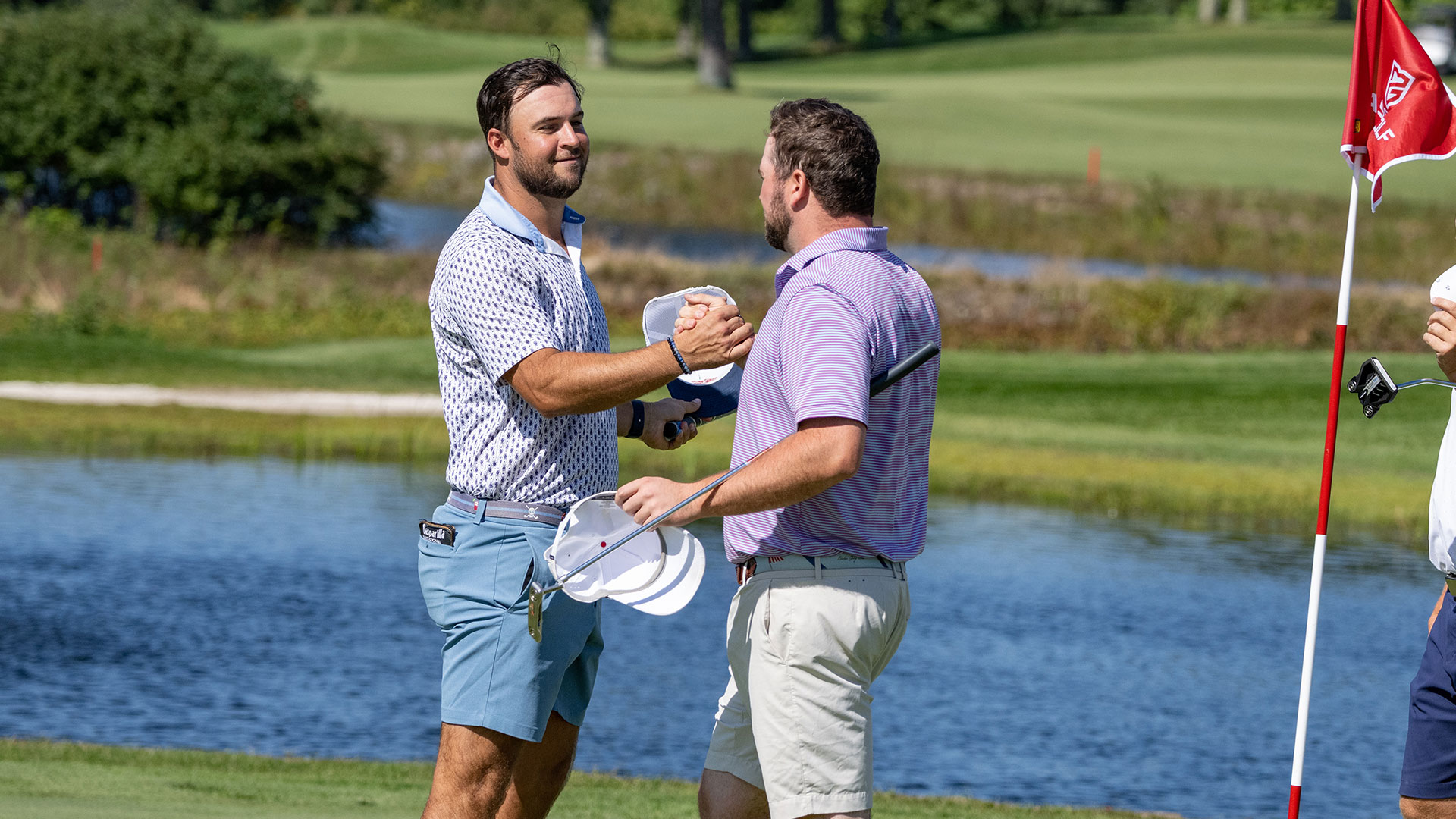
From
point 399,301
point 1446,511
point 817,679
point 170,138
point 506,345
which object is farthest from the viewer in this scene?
point 170,138

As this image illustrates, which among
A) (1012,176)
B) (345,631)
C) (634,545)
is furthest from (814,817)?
(1012,176)

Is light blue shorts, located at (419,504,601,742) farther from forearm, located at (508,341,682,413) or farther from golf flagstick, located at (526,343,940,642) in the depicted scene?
forearm, located at (508,341,682,413)

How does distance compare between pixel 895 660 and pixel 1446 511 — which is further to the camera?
pixel 895 660

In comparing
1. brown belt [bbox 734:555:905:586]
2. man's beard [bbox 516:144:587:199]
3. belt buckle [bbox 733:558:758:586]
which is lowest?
belt buckle [bbox 733:558:758:586]

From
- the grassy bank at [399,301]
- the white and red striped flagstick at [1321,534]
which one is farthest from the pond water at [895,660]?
the grassy bank at [399,301]

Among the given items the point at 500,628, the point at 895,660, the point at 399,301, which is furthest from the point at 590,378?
the point at 399,301

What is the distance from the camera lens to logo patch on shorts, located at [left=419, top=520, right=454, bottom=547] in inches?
174

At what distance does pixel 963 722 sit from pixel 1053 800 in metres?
1.32

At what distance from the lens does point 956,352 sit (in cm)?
2623

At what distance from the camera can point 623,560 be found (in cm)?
429

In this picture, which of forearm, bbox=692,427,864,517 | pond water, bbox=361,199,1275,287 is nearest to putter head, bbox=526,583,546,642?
forearm, bbox=692,427,864,517

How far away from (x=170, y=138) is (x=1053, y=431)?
1890 centimetres

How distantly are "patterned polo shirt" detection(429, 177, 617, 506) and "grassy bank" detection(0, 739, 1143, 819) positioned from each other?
2419 mm

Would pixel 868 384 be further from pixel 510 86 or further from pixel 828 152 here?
pixel 510 86
